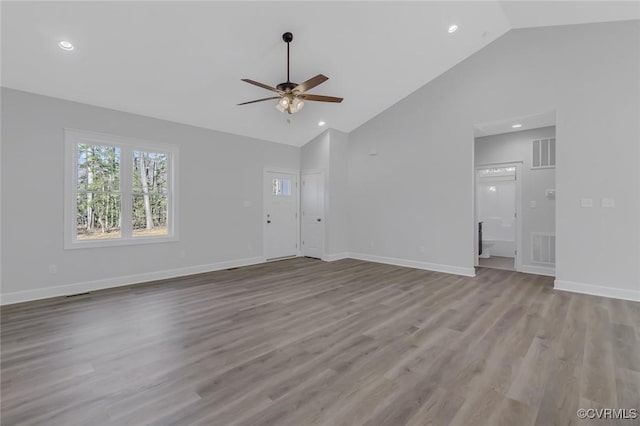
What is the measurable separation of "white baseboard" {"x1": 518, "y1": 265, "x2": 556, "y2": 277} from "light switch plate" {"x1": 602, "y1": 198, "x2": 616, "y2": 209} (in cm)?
173

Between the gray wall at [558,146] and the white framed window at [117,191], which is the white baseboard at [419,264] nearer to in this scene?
the gray wall at [558,146]

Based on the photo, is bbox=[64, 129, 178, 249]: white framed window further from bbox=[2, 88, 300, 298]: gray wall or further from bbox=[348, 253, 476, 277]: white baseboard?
bbox=[348, 253, 476, 277]: white baseboard

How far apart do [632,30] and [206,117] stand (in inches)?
261

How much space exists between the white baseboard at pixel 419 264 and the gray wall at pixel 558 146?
10cm

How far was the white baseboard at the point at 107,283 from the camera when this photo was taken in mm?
3831

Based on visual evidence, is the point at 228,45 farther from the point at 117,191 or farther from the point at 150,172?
the point at 117,191

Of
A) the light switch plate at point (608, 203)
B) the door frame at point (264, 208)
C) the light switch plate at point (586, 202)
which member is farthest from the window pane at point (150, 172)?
the light switch plate at point (608, 203)

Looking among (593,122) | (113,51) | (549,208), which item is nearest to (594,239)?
(549,208)

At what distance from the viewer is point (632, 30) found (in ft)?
13.1

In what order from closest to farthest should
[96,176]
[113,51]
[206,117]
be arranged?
1. [113,51]
2. [96,176]
3. [206,117]

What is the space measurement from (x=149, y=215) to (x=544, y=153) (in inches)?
292

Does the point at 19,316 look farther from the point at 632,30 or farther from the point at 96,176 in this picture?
the point at 632,30
